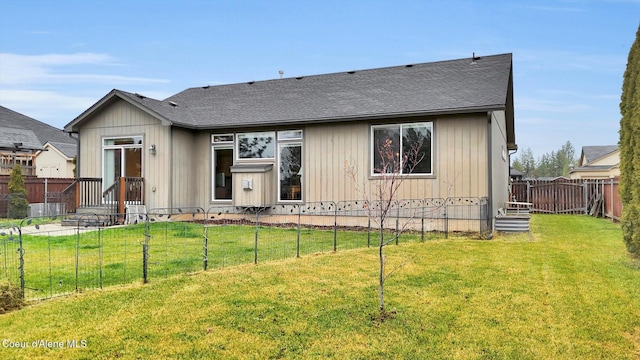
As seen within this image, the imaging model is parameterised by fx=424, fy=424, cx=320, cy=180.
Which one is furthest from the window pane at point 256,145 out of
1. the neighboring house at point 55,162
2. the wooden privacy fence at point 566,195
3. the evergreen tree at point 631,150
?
the neighboring house at point 55,162

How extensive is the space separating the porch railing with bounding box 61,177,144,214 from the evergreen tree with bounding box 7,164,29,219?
3.79 meters

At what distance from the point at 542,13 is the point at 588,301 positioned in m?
12.5

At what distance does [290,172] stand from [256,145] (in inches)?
53.1

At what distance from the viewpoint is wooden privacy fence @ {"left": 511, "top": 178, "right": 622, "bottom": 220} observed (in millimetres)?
16547

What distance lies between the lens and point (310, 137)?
11.9 meters

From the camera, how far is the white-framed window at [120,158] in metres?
12.6

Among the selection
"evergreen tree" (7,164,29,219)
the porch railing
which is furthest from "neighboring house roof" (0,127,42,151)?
the porch railing

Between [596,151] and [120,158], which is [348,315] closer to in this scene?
[120,158]

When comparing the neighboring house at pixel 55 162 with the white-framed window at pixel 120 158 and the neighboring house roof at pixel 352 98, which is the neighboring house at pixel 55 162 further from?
the white-framed window at pixel 120 158

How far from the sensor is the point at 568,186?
1855 centimetres

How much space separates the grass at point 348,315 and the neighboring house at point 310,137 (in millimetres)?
4605

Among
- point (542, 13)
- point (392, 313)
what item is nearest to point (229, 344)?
point (392, 313)

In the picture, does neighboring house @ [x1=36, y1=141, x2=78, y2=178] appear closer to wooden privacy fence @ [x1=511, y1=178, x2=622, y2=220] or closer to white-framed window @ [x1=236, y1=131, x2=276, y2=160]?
white-framed window @ [x1=236, y1=131, x2=276, y2=160]

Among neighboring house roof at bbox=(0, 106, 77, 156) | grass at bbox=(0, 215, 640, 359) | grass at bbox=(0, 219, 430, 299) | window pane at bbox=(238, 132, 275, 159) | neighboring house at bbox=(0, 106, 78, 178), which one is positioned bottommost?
grass at bbox=(0, 215, 640, 359)
